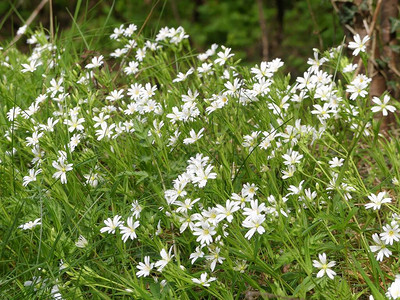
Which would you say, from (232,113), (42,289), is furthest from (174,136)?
(42,289)

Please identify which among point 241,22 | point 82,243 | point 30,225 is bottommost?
point 82,243

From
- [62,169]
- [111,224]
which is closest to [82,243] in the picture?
[111,224]

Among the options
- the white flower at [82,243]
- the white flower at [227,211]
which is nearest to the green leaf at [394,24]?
the white flower at [227,211]

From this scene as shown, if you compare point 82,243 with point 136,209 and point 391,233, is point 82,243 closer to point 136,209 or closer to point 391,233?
point 136,209

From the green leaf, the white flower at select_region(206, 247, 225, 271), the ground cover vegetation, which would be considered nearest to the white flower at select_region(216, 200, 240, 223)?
the ground cover vegetation

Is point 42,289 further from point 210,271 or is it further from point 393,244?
point 393,244

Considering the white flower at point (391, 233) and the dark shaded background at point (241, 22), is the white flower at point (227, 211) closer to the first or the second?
the white flower at point (391, 233)

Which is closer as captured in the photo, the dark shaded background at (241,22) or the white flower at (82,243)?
the white flower at (82,243)

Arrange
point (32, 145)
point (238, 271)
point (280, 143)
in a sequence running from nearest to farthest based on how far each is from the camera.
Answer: point (238, 271)
point (280, 143)
point (32, 145)
